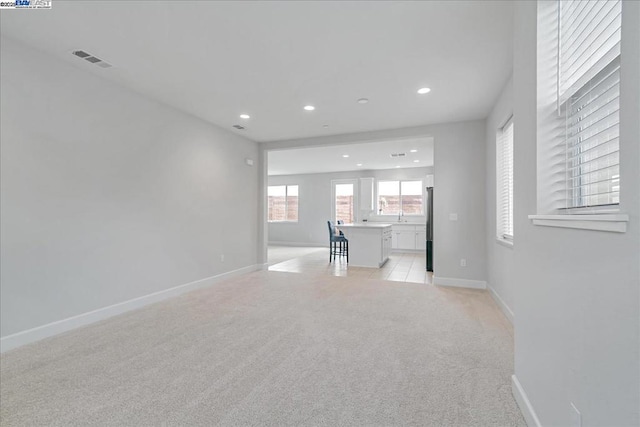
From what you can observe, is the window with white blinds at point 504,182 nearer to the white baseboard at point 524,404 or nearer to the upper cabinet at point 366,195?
the white baseboard at point 524,404

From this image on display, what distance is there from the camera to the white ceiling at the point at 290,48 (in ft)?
6.93

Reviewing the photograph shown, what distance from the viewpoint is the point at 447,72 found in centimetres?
300

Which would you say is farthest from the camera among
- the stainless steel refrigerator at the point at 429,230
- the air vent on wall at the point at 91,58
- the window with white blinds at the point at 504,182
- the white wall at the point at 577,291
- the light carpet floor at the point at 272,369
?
the stainless steel refrigerator at the point at 429,230

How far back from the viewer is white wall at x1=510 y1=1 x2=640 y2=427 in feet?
2.54

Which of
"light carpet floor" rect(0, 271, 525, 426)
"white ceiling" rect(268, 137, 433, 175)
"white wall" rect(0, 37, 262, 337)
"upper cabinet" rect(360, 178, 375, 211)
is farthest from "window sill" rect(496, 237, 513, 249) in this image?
"upper cabinet" rect(360, 178, 375, 211)

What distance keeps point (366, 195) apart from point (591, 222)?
8.55 metres

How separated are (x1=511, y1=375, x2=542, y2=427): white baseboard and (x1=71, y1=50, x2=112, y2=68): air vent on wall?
4267mm

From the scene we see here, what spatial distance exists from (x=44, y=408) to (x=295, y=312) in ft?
6.95

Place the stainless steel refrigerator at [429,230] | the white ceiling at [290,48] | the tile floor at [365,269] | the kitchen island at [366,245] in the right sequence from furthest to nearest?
the kitchen island at [366,245] < the stainless steel refrigerator at [429,230] < the tile floor at [365,269] < the white ceiling at [290,48]

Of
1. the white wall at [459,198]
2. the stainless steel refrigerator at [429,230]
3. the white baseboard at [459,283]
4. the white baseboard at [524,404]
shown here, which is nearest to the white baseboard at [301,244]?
the stainless steel refrigerator at [429,230]

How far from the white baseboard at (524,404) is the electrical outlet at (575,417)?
1.32 ft

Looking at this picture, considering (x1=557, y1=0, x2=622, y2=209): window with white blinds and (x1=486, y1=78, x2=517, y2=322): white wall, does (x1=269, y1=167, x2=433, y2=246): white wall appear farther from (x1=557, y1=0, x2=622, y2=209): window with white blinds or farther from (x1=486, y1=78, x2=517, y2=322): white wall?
(x1=557, y1=0, x2=622, y2=209): window with white blinds

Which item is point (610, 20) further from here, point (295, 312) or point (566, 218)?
point (295, 312)

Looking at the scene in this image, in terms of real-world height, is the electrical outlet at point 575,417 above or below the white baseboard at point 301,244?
above
